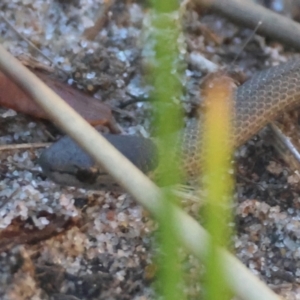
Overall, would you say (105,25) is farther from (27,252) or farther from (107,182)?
(27,252)

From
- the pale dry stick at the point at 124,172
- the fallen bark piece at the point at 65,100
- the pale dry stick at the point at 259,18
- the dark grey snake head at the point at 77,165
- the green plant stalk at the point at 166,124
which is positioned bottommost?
the dark grey snake head at the point at 77,165

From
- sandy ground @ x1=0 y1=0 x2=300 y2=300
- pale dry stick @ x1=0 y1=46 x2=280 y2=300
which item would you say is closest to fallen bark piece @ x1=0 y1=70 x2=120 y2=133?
sandy ground @ x1=0 y1=0 x2=300 y2=300

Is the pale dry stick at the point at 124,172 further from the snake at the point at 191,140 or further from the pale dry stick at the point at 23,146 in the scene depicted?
the pale dry stick at the point at 23,146

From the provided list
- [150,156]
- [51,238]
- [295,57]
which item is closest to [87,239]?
[51,238]

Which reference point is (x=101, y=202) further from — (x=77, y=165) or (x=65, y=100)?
(x=65, y=100)

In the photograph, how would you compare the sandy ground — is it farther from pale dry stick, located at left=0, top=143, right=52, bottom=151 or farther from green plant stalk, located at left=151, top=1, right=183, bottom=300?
green plant stalk, located at left=151, top=1, right=183, bottom=300

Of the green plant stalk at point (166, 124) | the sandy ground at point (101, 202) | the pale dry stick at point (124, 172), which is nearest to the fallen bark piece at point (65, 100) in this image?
the sandy ground at point (101, 202)

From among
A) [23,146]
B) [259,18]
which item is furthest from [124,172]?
[259,18]

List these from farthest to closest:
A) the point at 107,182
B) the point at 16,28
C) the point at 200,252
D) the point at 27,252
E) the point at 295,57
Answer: the point at 295,57
the point at 16,28
the point at 107,182
the point at 27,252
the point at 200,252
